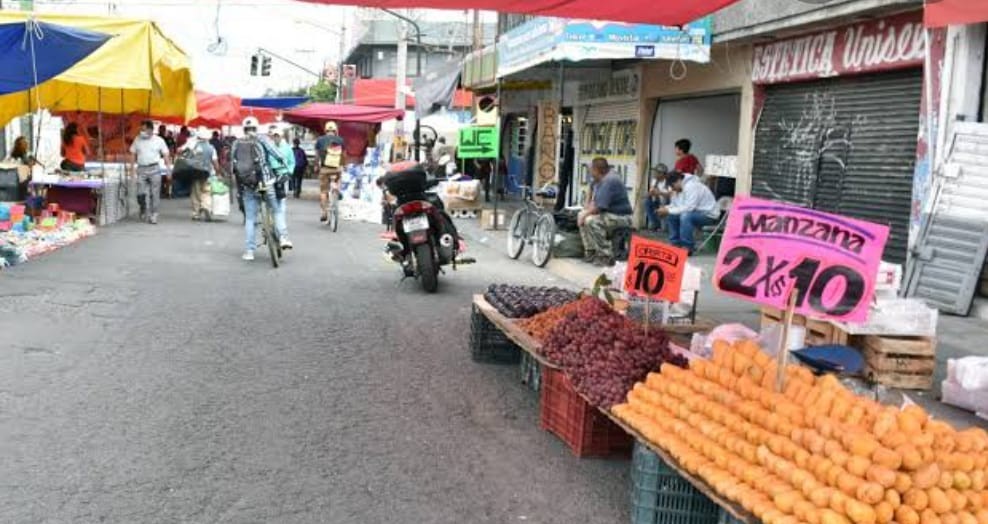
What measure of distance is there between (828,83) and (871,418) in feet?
30.5

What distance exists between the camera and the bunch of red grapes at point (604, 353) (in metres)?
4.97

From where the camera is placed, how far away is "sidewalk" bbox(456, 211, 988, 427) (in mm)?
6449

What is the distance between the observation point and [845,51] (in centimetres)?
1141

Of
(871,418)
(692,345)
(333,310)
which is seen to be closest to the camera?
(871,418)

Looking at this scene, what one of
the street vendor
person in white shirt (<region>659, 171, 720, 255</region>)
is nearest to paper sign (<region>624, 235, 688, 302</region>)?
person in white shirt (<region>659, 171, 720, 255</region>)

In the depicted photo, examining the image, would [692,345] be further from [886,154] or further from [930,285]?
[886,154]

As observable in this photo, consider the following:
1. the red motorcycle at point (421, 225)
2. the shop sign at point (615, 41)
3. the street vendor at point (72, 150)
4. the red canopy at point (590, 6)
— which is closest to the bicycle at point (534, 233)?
the shop sign at point (615, 41)

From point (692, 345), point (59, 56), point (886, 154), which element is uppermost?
point (59, 56)

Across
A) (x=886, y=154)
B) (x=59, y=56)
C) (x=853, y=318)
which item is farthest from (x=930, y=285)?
(x=59, y=56)

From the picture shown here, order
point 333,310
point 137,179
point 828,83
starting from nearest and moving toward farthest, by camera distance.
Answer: point 333,310 → point 828,83 → point 137,179

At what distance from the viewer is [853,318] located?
4.40m

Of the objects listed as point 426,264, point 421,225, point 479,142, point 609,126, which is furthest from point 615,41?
point 609,126

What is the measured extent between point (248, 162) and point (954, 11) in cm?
852

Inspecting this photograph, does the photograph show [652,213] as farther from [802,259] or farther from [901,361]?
[802,259]
